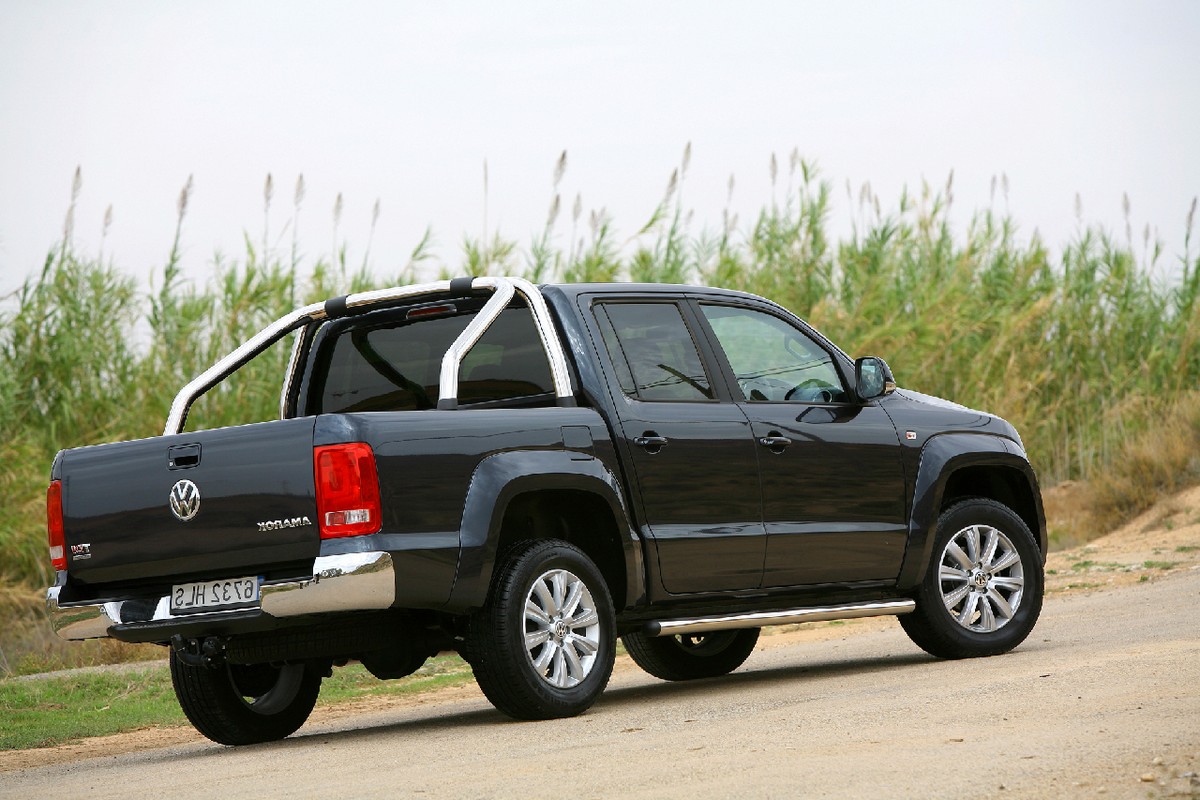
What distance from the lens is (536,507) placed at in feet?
25.3

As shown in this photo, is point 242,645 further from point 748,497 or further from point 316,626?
point 748,497

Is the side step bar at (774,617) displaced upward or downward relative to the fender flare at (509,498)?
downward

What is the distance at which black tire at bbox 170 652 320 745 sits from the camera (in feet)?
25.6

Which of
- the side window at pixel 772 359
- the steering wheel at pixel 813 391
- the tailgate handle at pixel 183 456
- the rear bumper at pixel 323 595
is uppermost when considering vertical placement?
the side window at pixel 772 359

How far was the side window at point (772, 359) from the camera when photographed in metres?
8.59

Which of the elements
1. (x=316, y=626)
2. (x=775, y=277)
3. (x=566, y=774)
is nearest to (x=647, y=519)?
(x=316, y=626)

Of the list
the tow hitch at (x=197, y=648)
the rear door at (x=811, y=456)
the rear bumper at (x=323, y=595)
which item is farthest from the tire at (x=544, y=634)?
the rear door at (x=811, y=456)

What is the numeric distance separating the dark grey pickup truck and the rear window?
13 millimetres

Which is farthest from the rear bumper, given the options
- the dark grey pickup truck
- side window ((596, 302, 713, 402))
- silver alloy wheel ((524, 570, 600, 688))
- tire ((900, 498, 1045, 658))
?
tire ((900, 498, 1045, 658))

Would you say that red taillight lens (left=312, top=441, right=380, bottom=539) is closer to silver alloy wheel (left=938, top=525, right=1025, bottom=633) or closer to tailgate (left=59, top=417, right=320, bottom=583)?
tailgate (left=59, top=417, right=320, bottom=583)

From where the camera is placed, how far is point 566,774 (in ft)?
19.0

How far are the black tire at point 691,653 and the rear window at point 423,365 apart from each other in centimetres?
210

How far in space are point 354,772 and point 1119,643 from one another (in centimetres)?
431

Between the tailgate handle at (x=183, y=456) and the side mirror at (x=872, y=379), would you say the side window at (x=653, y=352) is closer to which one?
the side mirror at (x=872, y=379)
